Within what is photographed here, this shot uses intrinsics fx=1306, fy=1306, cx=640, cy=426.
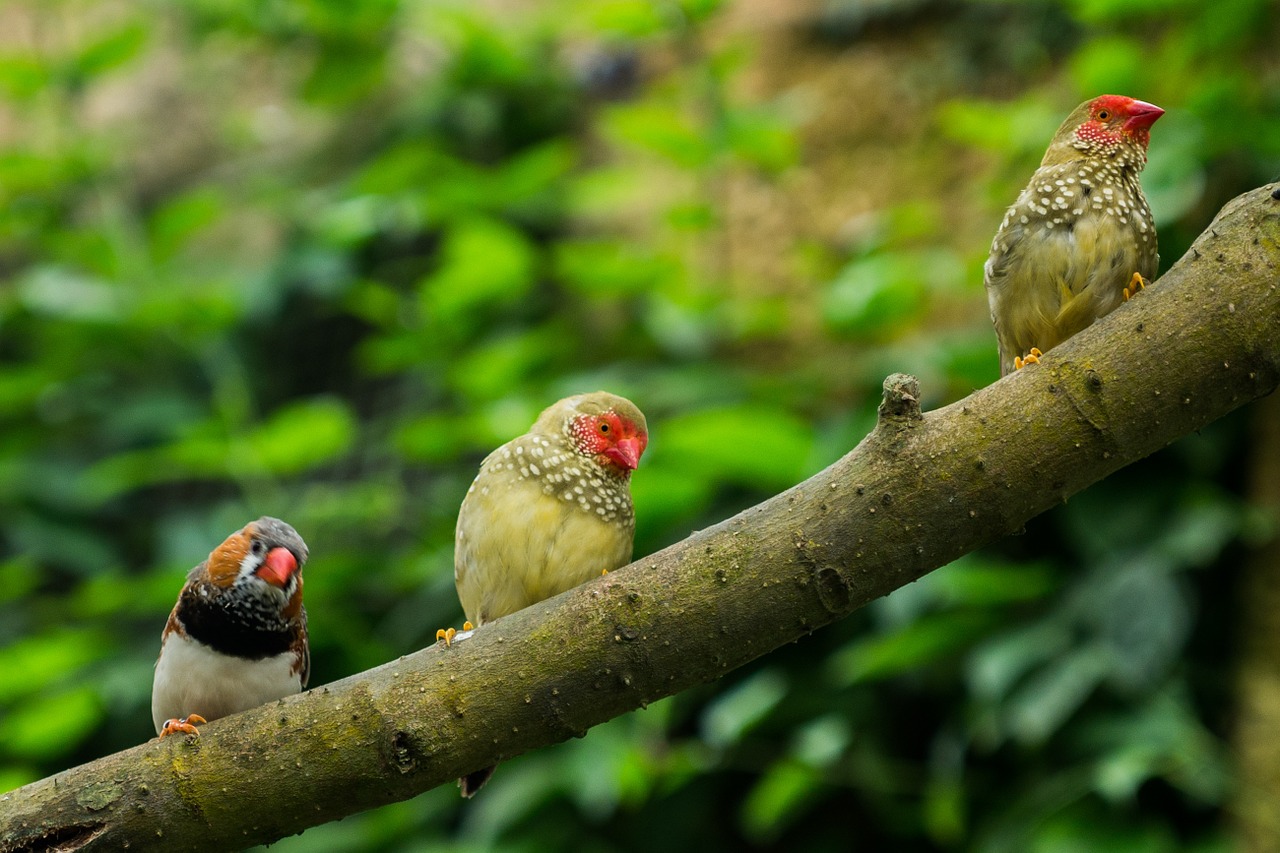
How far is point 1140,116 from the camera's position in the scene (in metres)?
2.26

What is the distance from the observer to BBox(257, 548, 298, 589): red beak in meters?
2.32

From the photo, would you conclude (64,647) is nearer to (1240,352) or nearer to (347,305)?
(347,305)

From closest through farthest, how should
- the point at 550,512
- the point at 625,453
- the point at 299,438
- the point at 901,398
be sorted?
1. the point at 901,398
2. the point at 550,512
3. the point at 625,453
4. the point at 299,438

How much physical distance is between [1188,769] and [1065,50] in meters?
2.90

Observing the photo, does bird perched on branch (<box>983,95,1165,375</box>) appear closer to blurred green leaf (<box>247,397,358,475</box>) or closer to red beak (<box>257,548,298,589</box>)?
red beak (<box>257,548,298,589</box>)

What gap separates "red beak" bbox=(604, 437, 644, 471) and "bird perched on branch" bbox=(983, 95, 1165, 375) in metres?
0.70

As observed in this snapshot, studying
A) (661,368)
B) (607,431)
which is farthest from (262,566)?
(661,368)

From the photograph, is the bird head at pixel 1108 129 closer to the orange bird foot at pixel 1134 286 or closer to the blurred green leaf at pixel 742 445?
the orange bird foot at pixel 1134 286

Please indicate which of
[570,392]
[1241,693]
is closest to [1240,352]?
[1241,693]

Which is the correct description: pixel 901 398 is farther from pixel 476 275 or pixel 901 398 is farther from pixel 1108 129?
pixel 476 275

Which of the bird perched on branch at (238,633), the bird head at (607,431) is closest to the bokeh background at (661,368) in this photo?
the bird head at (607,431)

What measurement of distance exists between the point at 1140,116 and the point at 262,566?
1.73m

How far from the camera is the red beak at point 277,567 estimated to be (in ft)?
7.62

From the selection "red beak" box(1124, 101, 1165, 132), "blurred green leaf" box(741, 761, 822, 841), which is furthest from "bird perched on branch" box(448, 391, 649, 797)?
"blurred green leaf" box(741, 761, 822, 841)
